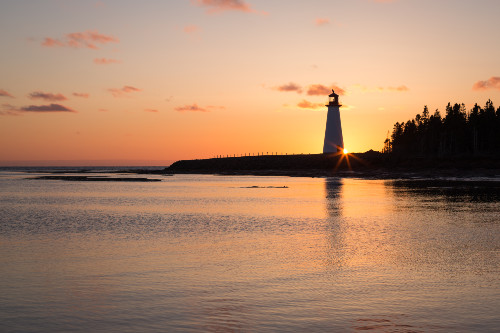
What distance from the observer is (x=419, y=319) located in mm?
9039

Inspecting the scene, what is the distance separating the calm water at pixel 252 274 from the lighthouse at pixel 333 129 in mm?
81474

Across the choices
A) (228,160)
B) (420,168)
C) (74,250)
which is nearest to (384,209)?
(74,250)

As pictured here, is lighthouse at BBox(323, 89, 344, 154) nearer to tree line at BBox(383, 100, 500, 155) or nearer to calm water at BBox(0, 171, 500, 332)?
tree line at BBox(383, 100, 500, 155)

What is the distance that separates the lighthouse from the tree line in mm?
28364

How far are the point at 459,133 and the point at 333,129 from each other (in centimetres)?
3413

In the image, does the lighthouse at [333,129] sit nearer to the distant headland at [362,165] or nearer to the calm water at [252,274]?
the distant headland at [362,165]

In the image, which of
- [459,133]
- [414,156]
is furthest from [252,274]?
[459,133]

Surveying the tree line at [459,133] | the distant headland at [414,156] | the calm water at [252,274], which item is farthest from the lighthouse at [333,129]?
the calm water at [252,274]

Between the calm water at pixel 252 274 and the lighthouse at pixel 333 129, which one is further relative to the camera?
the lighthouse at pixel 333 129

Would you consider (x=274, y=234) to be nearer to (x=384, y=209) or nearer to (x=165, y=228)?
(x=165, y=228)

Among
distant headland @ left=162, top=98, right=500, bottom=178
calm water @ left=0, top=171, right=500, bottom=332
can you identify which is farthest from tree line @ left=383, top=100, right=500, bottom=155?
calm water @ left=0, top=171, right=500, bottom=332

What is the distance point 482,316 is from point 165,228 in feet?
50.7

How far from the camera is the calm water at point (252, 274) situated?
360 inches

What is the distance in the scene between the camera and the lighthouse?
347 ft
